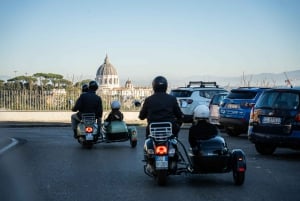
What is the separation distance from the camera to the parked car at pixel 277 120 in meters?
14.0

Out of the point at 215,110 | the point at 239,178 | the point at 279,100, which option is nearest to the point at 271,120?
the point at 279,100

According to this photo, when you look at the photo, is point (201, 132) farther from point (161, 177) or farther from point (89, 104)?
point (89, 104)

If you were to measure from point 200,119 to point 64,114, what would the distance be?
2786 cm

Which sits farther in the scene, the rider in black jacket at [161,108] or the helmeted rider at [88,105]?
the helmeted rider at [88,105]

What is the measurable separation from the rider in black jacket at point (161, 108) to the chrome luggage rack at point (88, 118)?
615 cm

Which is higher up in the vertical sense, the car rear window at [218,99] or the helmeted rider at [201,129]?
the helmeted rider at [201,129]

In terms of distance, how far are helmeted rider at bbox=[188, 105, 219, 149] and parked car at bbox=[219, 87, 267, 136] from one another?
33.6 ft

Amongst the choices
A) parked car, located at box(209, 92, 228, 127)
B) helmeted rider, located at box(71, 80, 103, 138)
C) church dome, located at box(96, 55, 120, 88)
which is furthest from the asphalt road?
church dome, located at box(96, 55, 120, 88)

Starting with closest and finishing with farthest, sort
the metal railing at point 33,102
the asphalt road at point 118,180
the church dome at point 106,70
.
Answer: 1. the asphalt road at point 118,180
2. the metal railing at point 33,102
3. the church dome at point 106,70

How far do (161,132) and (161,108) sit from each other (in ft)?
1.77

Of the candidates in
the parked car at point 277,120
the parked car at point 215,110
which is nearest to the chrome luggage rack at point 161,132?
the parked car at point 277,120

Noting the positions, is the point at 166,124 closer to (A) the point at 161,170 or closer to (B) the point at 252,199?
(A) the point at 161,170

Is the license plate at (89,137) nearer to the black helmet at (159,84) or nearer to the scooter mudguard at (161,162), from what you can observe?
the black helmet at (159,84)

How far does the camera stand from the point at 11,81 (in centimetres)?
4556
